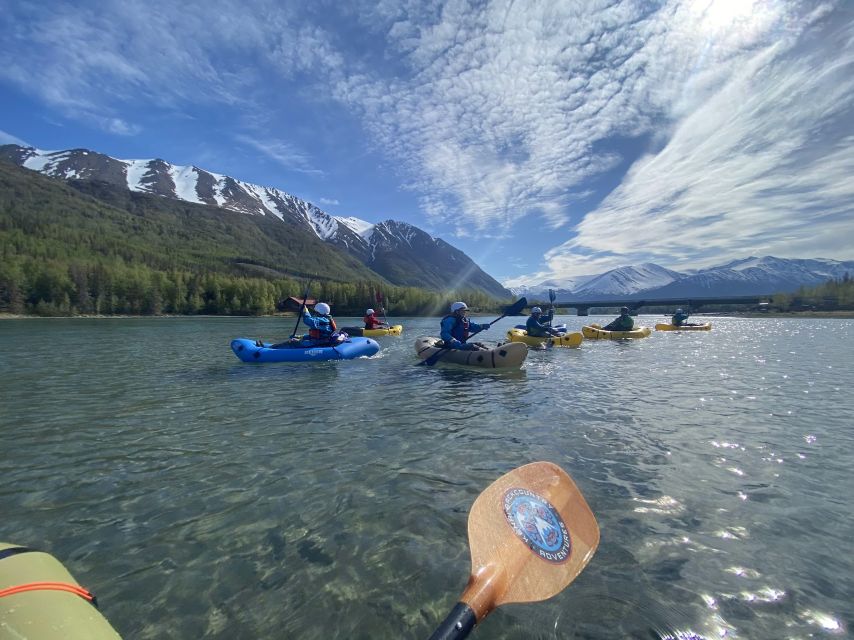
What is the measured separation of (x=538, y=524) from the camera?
4.93 meters

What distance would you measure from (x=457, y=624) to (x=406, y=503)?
321 cm

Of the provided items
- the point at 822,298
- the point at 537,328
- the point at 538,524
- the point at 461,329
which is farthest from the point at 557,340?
the point at 822,298

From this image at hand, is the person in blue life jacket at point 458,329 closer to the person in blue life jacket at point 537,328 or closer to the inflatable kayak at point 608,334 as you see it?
the person in blue life jacket at point 537,328

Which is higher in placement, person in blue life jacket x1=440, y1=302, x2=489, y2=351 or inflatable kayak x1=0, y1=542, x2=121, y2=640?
person in blue life jacket x1=440, y1=302, x2=489, y2=351

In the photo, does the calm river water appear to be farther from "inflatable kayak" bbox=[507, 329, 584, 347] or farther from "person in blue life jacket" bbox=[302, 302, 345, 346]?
"inflatable kayak" bbox=[507, 329, 584, 347]

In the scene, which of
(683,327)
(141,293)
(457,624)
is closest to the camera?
(457,624)

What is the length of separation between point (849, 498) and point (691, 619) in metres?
4.98

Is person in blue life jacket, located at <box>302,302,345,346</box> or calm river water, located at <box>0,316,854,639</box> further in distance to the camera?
person in blue life jacket, located at <box>302,302,345,346</box>

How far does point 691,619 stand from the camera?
411 cm

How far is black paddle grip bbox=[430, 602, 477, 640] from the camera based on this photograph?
3217mm

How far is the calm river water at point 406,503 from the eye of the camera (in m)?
4.25

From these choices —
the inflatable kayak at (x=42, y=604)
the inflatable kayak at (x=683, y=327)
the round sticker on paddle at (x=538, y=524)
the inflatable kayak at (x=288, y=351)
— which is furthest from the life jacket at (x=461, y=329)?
the inflatable kayak at (x=683, y=327)

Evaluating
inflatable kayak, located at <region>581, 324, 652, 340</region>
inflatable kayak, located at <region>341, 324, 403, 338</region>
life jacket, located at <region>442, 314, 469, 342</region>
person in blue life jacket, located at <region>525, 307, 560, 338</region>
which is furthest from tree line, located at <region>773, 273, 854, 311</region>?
life jacket, located at <region>442, 314, 469, 342</region>

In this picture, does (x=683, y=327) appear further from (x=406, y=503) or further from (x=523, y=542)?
(x=523, y=542)
